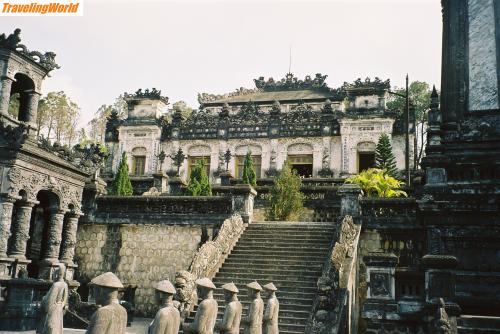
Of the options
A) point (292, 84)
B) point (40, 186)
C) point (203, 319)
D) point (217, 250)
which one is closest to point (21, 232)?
→ point (40, 186)

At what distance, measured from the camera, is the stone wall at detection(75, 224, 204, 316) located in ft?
52.3

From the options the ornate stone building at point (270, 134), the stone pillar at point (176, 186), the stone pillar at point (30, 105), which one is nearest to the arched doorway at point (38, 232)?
the stone pillar at point (30, 105)

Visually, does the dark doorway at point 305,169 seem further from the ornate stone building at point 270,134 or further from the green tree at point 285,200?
the green tree at point 285,200

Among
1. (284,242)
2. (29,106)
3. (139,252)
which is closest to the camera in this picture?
(284,242)

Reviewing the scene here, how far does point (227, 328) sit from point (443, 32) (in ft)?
34.2

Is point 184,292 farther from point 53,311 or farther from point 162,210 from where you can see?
point 162,210

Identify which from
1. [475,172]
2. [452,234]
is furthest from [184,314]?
[475,172]

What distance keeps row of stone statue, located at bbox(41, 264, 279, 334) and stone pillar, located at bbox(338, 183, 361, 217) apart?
6189 mm

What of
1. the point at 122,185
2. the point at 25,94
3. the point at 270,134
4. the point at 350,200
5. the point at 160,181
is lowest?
the point at 350,200

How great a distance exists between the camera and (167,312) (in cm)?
579

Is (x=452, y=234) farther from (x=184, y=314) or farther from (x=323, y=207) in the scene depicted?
(x=323, y=207)

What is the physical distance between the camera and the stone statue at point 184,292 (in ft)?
37.3

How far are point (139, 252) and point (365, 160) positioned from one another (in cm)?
1744

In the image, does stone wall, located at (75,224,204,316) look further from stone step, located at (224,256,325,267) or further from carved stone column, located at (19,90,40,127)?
carved stone column, located at (19,90,40,127)
